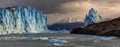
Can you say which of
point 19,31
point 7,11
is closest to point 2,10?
point 7,11

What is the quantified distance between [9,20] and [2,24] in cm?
445

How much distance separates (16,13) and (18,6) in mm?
6193

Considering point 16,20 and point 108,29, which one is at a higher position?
point 108,29

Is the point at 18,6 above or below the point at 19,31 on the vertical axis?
above

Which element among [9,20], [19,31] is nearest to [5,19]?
[9,20]

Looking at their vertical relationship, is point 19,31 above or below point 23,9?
below

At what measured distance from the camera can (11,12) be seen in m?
186

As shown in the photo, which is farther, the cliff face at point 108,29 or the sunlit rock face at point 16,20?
the sunlit rock face at point 16,20

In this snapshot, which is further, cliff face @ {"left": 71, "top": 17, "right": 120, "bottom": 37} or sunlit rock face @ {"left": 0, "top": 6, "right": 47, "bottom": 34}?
sunlit rock face @ {"left": 0, "top": 6, "right": 47, "bottom": 34}

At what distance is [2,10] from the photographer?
7170 inches

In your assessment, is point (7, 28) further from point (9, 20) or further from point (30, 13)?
point (30, 13)

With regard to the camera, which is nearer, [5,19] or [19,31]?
[5,19]

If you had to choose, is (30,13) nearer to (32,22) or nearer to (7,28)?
(32,22)

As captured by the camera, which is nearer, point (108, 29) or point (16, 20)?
point (108, 29)
